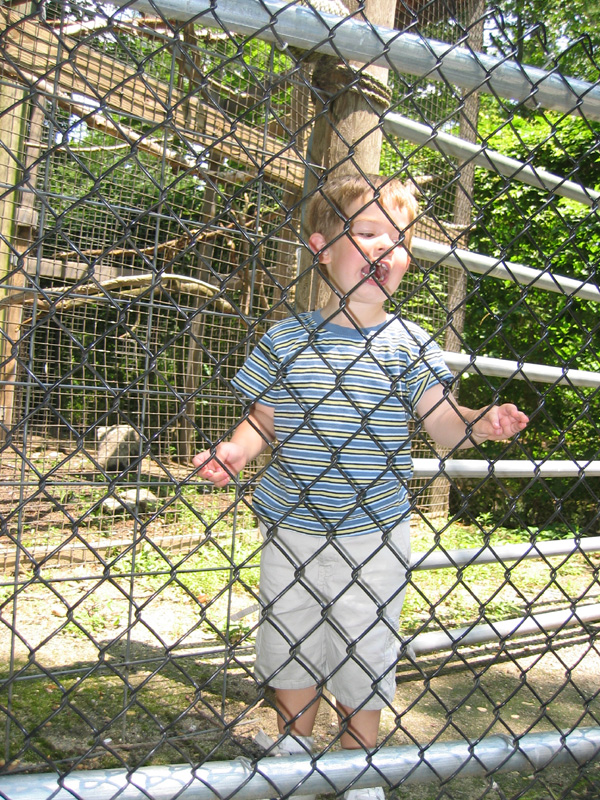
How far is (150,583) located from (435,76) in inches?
130

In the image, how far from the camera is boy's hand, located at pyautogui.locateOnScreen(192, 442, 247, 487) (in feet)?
5.11

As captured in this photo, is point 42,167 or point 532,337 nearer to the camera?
point 42,167

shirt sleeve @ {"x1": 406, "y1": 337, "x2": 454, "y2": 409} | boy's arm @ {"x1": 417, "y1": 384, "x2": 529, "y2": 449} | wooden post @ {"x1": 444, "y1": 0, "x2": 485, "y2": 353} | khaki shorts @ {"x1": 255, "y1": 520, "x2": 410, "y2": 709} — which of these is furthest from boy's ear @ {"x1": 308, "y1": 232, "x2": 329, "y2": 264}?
wooden post @ {"x1": 444, "y1": 0, "x2": 485, "y2": 353}

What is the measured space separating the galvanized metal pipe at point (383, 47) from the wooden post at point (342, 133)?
276mm

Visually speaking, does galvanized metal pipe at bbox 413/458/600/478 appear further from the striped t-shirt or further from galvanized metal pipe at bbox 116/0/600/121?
galvanized metal pipe at bbox 116/0/600/121

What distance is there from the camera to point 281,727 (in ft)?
6.35

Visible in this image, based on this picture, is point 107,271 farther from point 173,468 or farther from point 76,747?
point 76,747

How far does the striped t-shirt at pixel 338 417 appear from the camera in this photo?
71.6 inches

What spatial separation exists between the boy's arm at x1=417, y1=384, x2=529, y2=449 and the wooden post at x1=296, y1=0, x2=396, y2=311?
1.74 ft

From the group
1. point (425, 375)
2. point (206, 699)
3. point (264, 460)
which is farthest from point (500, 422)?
point (264, 460)

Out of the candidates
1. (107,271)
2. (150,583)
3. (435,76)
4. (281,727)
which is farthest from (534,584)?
(107,271)

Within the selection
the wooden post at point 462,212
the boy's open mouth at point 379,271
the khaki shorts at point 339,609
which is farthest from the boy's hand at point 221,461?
the wooden post at point 462,212

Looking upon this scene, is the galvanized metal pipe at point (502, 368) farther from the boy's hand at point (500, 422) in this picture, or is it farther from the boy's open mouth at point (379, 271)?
the boy's open mouth at point (379, 271)

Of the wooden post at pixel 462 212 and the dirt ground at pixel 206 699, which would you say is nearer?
the dirt ground at pixel 206 699
